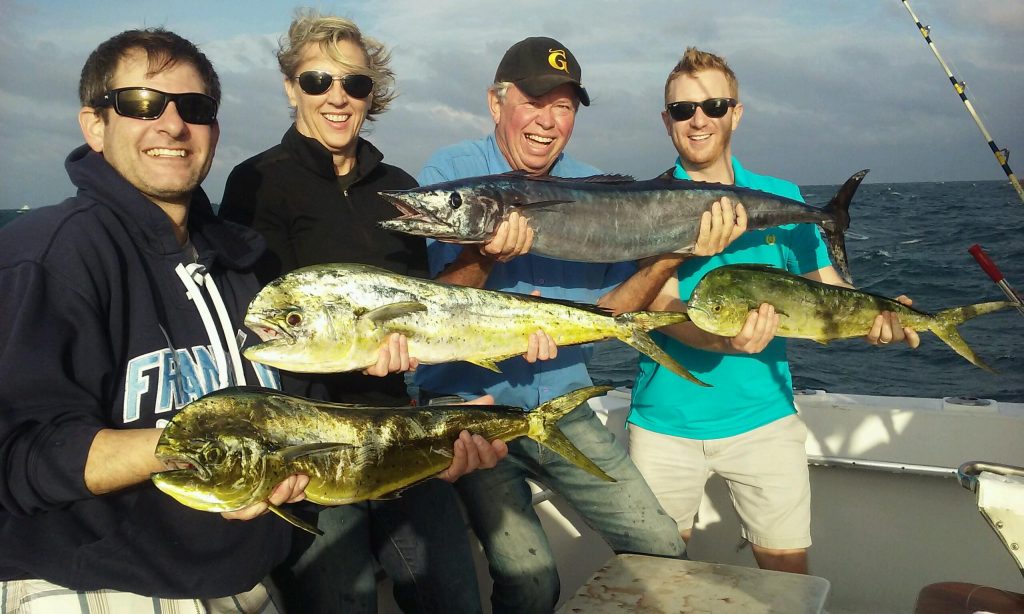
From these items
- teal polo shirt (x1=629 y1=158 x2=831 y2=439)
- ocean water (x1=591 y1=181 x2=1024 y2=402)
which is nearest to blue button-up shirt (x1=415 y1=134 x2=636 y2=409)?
teal polo shirt (x1=629 y1=158 x2=831 y2=439)

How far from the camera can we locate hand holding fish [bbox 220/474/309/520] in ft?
6.63

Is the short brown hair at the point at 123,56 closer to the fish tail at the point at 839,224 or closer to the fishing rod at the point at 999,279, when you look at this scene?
the fish tail at the point at 839,224

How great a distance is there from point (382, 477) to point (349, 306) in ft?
1.94

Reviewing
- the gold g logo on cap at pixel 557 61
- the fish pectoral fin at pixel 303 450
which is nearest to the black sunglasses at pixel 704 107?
the gold g logo on cap at pixel 557 61

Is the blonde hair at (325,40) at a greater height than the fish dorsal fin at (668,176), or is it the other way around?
the blonde hair at (325,40)

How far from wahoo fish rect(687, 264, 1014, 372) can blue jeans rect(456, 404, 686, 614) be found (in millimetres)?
809

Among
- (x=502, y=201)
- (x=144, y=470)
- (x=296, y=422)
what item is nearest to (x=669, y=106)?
(x=502, y=201)

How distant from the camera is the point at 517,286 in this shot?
3.66m

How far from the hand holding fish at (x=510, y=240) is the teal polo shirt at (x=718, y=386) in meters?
0.99

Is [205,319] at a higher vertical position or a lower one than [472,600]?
higher

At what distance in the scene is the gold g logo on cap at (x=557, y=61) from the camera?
3.63 metres

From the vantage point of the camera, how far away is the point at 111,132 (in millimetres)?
2486

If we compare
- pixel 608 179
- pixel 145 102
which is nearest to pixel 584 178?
pixel 608 179

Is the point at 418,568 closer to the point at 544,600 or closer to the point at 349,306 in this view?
the point at 544,600
